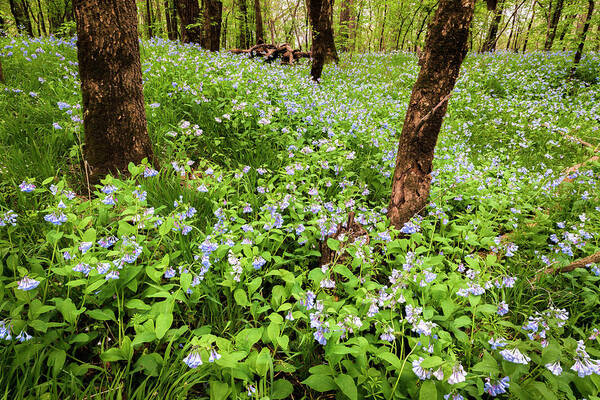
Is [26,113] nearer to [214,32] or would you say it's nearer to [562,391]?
[562,391]

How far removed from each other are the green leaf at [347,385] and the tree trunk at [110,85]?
2.68 m

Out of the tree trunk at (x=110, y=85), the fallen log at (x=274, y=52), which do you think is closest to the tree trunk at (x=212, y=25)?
the fallen log at (x=274, y=52)

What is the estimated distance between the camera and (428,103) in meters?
2.47

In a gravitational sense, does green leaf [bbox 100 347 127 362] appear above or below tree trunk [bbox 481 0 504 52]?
below

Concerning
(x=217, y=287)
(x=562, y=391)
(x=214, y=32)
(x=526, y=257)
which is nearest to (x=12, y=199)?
(x=217, y=287)

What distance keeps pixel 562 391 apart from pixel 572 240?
1.37 meters

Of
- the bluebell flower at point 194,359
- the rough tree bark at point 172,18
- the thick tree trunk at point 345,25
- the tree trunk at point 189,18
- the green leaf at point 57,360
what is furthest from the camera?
the rough tree bark at point 172,18

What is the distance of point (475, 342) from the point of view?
1.75 metres

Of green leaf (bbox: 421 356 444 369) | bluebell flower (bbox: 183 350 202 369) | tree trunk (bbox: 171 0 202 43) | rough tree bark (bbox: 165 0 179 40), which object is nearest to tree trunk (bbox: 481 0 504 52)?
green leaf (bbox: 421 356 444 369)

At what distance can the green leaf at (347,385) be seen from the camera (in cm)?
129

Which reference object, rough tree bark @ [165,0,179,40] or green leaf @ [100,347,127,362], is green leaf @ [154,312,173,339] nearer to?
green leaf @ [100,347,127,362]

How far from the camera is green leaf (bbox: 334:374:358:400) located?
50.8 inches

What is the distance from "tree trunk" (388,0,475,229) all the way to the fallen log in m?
9.56

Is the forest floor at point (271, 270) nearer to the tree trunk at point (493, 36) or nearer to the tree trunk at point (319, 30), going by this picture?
the tree trunk at point (493, 36)
